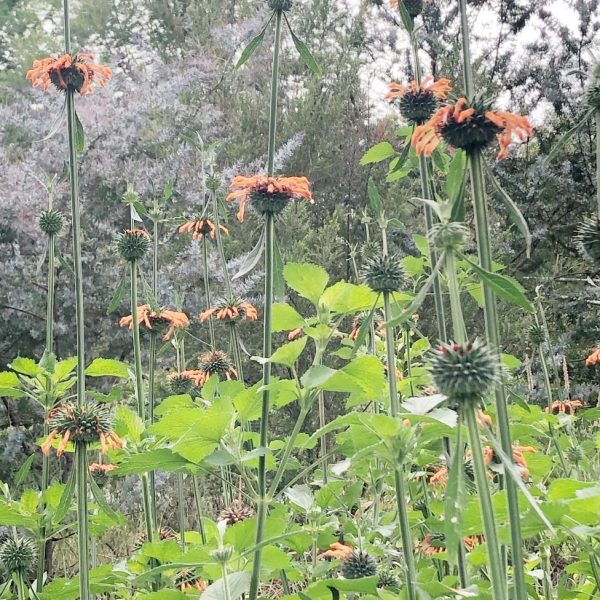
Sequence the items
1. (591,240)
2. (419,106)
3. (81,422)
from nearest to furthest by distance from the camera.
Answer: (591,240) → (81,422) → (419,106)

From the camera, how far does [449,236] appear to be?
581 millimetres

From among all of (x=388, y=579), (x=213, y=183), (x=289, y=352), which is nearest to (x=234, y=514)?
(x=388, y=579)

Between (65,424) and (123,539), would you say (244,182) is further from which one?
(123,539)

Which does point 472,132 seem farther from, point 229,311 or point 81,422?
point 229,311

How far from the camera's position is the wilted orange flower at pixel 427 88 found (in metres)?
1.17

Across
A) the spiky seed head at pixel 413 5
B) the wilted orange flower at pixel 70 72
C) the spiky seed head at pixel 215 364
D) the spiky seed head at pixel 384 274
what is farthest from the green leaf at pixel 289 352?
the spiky seed head at pixel 215 364

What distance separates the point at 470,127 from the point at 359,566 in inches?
22.6

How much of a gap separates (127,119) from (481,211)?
4.07 m

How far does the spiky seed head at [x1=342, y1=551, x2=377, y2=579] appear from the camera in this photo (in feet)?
3.18

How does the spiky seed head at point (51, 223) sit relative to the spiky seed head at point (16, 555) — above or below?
above

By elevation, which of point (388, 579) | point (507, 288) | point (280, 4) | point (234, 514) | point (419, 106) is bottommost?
point (388, 579)

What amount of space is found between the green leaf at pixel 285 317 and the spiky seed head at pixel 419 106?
1.53 feet

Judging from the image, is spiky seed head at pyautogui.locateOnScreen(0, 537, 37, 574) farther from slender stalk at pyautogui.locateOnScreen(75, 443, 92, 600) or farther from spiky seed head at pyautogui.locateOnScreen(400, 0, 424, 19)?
spiky seed head at pyautogui.locateOnScreen(400, 0, 424, 19)

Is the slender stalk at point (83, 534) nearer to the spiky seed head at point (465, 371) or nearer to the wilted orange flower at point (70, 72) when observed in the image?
the spiky seed head at point (465, 371)
